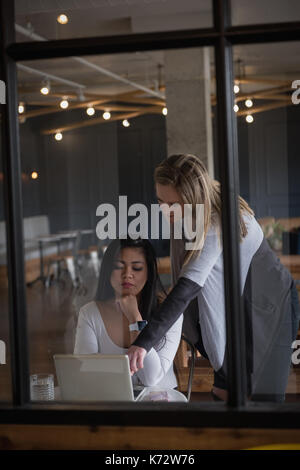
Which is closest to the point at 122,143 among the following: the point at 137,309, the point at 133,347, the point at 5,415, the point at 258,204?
the point at 258,204

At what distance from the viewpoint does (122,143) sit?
4246 mm

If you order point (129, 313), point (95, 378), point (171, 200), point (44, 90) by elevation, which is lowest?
point (95, 378)

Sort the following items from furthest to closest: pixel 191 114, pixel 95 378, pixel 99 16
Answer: pixel 191 114 → pixel 99 16 → pixel 95 378

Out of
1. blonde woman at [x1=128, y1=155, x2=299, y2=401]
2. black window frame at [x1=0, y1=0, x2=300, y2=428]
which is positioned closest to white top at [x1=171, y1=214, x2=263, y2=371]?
blonde woman at [x1=128, y1=155, x2=299, y2=401]

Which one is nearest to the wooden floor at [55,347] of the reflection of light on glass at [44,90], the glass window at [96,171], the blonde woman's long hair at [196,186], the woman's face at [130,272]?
the glass window at [96,171]

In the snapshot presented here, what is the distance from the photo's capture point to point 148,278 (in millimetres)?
3318

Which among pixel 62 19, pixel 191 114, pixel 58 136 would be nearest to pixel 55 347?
pixel 58 136

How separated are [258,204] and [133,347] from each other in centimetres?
103

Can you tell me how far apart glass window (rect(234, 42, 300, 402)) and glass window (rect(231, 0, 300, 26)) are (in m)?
0.14

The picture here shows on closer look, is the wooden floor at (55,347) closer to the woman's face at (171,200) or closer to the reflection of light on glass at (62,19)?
the woman's face at (171,200)

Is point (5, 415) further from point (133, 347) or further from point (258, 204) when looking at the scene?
point (258, 204)

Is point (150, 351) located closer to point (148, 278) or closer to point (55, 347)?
point (148, 278)

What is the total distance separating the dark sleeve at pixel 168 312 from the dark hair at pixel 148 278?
0.13 metres

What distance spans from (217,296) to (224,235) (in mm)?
530
